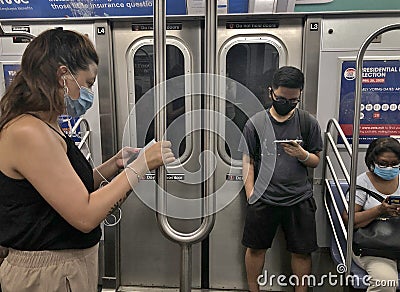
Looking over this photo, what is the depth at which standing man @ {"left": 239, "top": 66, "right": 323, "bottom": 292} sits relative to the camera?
8.22 feet

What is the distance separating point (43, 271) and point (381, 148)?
1.86 meters

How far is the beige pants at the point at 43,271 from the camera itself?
3.98ft

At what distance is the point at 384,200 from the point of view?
2.19 metres

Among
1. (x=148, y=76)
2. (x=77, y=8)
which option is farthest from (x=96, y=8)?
(x=148, y=76)

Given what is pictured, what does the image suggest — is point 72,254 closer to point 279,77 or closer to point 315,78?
point 279,77

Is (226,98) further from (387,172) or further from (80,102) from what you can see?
(80,102)

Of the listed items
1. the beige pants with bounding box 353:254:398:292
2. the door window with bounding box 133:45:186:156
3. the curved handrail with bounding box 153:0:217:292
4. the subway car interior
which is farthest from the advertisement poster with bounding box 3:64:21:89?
the beige pants with bounding box 353:254:398:292

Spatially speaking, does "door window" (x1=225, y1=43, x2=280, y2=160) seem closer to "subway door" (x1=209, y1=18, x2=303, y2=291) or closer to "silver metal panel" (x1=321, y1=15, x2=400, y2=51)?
"subway door" (x1=209, y1=18, x2=303, y2=291)

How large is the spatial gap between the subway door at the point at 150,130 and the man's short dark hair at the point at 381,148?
1.06m

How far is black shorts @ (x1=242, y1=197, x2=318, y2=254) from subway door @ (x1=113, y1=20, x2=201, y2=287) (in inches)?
16.0

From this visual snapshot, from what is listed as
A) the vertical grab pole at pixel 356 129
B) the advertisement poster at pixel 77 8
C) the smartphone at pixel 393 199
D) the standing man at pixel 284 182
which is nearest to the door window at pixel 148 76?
the advertisement poster at pixel 77 8

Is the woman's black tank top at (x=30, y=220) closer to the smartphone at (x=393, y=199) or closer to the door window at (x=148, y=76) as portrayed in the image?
the door window at (x=148, y=76)

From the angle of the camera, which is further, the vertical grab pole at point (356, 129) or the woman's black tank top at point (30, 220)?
the vertical grab pole at point (356, 129)

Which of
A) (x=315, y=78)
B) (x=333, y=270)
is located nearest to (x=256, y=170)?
(x=315, y=78)
